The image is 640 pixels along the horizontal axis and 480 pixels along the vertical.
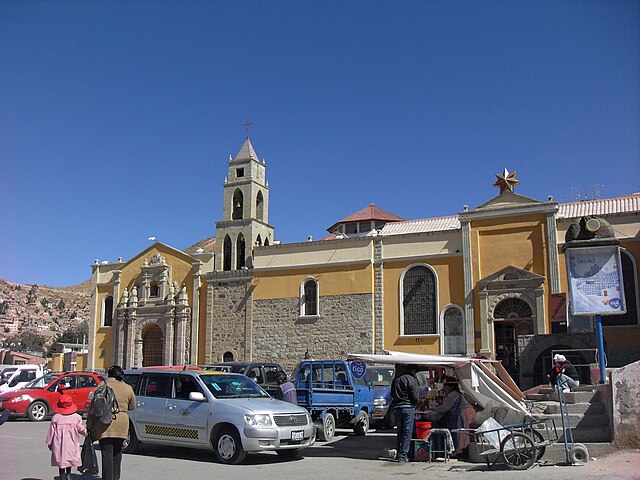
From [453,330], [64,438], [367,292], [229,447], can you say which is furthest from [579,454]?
[367,292]

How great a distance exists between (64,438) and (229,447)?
3.43 metres

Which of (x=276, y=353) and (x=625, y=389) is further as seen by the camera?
(x=276, y=353)

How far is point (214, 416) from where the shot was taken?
37.7 ft

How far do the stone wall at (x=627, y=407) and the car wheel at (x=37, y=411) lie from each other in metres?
16.9

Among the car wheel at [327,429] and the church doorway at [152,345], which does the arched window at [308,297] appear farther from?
the car wheel at [327,429]

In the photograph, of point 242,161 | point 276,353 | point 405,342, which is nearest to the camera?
point 405,342

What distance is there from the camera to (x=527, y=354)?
21.3 m

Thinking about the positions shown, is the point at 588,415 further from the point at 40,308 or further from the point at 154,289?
the point at 40,308

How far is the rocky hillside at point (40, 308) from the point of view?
77.6 metres

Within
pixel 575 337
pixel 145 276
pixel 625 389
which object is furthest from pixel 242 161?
pixel 625 389

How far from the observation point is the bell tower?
115 feet

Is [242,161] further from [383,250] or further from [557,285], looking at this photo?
[557,285]

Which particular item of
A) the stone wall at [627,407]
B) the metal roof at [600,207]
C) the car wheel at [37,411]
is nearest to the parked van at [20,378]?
the car wheel at [37,411]

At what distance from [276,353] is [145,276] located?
32.7 feet
